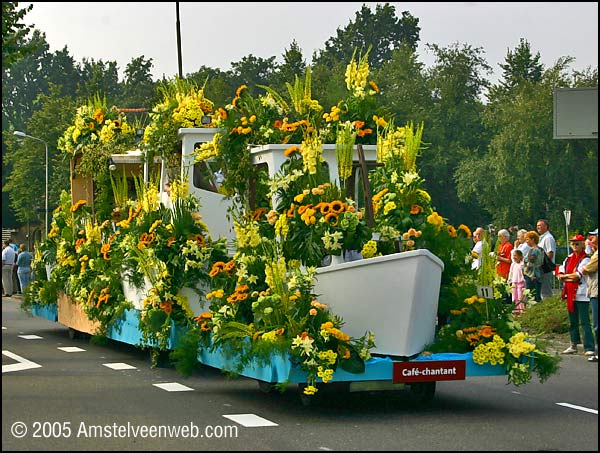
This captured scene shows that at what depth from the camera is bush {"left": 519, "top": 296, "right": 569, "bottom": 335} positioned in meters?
19.3

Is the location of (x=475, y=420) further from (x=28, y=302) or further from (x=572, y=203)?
(x=572, y=203)

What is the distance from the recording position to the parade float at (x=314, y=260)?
1040cm

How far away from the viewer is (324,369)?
10.2m

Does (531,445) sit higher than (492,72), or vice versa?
→ (492,72)

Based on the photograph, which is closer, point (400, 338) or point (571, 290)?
point (400, 338)

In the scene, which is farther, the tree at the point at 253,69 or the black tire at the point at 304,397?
the tree at the point at 253,69

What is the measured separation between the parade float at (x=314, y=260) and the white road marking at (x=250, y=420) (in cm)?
36

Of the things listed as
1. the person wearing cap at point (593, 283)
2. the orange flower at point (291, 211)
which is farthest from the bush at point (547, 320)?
the orange flower at point (291, 211)

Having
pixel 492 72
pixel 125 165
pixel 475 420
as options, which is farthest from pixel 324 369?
pixel 492 72

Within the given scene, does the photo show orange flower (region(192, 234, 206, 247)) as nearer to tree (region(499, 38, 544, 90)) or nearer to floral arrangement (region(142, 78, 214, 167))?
floral arrangement (region(142, 78, 214, 167))

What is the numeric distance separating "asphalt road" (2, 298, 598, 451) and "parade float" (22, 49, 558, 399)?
0.35 metres

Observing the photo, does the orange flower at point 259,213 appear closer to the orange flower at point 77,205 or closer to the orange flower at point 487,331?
the orange flower at point 487,331

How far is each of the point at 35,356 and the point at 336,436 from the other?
7.92m

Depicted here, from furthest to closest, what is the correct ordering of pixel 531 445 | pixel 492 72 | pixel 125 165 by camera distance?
pixel 492 72 → pixel 125 165 → pixel 531 445
